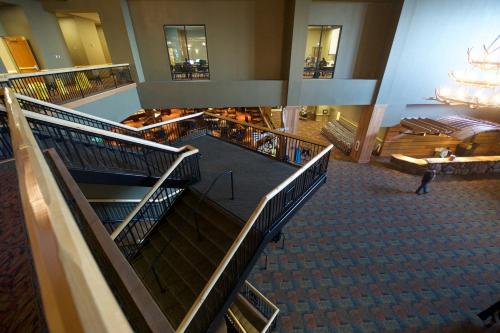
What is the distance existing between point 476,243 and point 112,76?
13.6 metres

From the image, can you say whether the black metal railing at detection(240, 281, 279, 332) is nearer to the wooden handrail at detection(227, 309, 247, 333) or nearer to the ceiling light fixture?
the wooden handrail at detection(227, 309, 247, 333)

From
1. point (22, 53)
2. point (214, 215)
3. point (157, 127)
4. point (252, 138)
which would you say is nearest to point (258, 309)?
point (214, 215)

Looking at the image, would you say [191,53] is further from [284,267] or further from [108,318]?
[108,318]

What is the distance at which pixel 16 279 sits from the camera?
1.39 meters

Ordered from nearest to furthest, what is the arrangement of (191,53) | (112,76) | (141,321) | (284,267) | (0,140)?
(141,321) → (0,140) → (284,267) → (112,76) → (191,53)

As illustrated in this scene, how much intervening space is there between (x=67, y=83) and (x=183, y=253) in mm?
6259

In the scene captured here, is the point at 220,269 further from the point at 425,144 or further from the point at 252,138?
the point at 425,144

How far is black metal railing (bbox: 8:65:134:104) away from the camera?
5508mm

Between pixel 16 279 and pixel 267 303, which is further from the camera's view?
pixel 267 303

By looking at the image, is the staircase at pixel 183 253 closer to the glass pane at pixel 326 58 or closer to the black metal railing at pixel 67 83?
the black metal railing at pixel 67 83

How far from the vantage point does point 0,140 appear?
324 cm

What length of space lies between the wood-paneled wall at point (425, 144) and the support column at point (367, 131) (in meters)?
1.47

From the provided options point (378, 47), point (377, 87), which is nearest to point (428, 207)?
point (377, 87)

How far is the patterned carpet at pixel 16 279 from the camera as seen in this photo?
3.72 ft
